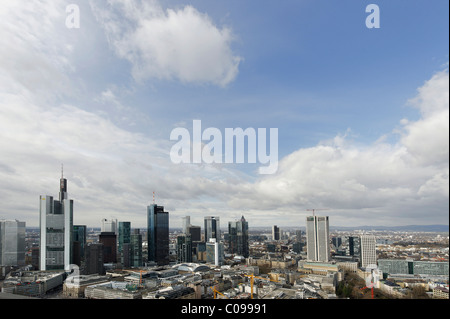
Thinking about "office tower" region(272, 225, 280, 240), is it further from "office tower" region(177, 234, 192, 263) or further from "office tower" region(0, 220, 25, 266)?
"office tower" region(0, 220, 25, 266)

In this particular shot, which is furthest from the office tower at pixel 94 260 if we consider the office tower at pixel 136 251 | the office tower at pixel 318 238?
the office tower at pixel 318 238

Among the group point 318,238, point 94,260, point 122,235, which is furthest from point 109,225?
point 318,238

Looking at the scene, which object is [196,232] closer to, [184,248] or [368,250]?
[184,248]

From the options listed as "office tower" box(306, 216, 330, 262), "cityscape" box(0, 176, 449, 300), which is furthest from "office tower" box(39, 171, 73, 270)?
"office tower" box(306, 216, 330, 262)

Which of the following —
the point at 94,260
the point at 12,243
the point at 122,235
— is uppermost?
the point at 12,243

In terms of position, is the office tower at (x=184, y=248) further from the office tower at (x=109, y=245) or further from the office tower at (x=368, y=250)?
the office tower at (x=368, y=250)
